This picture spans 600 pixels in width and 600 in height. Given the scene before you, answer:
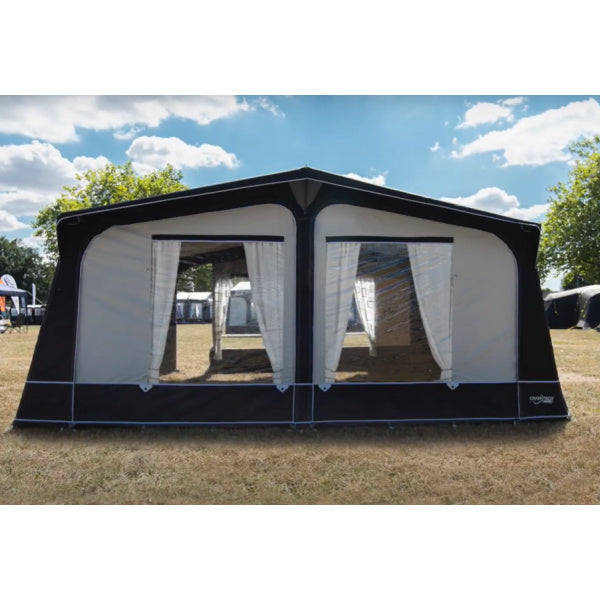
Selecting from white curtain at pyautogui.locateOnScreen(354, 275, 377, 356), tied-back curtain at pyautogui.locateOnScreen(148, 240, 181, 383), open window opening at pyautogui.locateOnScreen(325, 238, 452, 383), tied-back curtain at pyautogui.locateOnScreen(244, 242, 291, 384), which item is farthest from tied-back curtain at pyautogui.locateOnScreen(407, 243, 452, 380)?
tied-back curtain at pyautogui.locateOnScreen(148, 240, 181, 383)

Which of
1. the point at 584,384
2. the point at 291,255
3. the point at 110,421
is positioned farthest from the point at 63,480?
the point at 584,384

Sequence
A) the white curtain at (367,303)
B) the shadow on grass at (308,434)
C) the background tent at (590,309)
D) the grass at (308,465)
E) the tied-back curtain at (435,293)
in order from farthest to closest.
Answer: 1. the background tent at (590,309)
2. the white curtain at (367,303)
3. the tied-back curtain at (435,293)
4. the shadow on grass at (308,434)
5. the grass at (308,465)

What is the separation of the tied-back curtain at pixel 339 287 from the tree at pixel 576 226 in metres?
20.0

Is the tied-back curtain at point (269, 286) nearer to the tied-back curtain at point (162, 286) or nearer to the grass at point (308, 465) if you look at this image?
the tied-back curtain at point (162, 286)

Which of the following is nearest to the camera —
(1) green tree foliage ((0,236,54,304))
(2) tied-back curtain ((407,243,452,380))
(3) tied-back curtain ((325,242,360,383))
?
(3) tied-back curtain ((325,242,360,383))

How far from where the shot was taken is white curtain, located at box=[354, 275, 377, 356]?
193 inches

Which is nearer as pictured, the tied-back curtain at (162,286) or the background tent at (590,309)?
the tied-back curtain at (162,286)

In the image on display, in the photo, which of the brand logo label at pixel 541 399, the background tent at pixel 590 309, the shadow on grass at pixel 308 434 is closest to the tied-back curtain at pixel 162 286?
the shadow on grass at pixel 308 434

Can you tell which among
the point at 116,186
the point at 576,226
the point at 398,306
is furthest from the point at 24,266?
the point at 398,306

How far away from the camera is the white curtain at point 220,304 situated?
6.37m

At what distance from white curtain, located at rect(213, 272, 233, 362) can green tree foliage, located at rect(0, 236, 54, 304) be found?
39058 millimetres

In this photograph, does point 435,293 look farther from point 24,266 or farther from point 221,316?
point 24,266

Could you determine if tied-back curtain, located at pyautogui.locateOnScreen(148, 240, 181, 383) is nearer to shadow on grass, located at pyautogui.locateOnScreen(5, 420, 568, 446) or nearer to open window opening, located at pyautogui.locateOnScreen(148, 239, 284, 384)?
open window opening, located at pyautogui.locateOnScreen(148, 239, 284, 384)

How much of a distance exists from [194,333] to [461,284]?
11.3 ft
